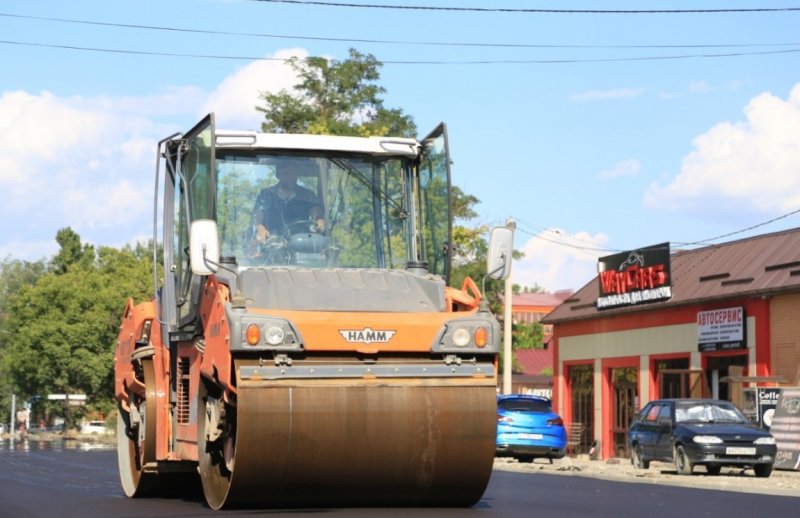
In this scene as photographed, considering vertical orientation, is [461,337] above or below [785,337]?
below

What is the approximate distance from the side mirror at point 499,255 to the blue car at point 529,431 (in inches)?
756

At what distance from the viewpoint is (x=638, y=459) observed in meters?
30.6

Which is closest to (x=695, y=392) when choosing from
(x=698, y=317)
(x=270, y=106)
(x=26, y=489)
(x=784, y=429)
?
(x=698, y=317)

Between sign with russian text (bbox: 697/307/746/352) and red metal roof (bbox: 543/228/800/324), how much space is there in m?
0.41

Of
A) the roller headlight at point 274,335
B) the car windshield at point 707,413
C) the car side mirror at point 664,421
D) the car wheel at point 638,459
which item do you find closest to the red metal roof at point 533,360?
the car wheel at point 638,459

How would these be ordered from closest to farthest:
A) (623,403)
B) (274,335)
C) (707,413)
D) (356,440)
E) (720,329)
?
(274,335)
(356,440)
(707,413)
(720,329)
(623,403)

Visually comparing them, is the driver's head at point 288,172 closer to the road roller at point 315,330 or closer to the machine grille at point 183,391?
the road roller at point 315,330

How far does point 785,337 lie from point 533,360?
239 ft

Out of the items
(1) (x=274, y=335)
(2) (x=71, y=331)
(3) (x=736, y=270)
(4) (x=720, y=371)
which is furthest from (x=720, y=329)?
(2) (x=71, y=331)

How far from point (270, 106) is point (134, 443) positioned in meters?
52.9

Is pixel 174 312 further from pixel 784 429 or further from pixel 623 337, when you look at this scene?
pixel 623 337

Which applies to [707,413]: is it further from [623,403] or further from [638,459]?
[623,403]

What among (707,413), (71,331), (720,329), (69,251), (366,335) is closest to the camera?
(366,335)

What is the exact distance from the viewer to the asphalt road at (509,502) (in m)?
13.2
